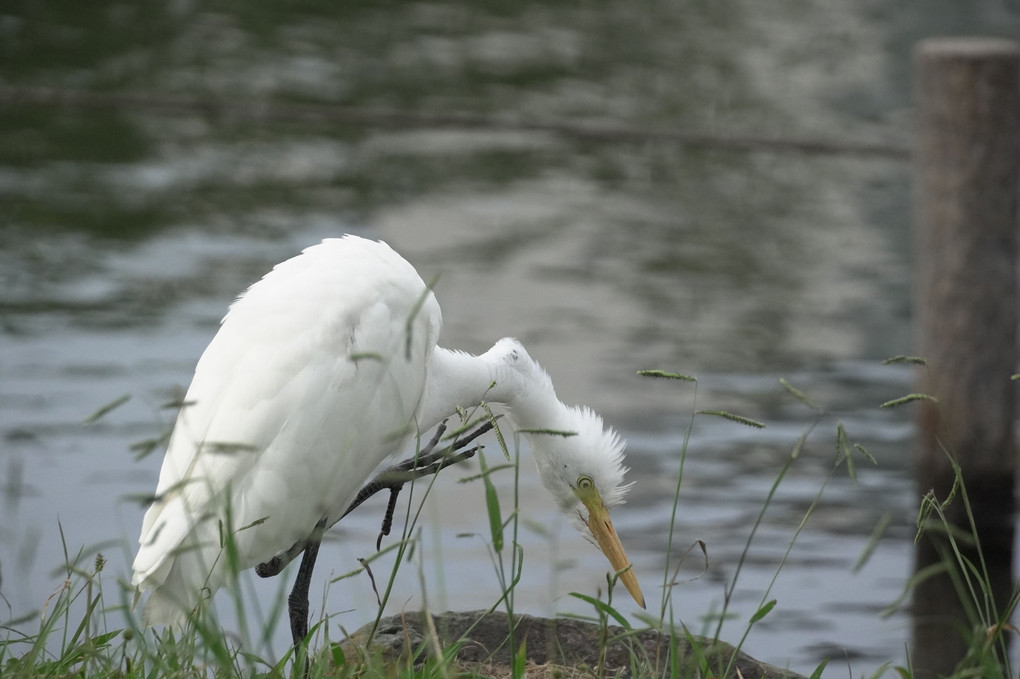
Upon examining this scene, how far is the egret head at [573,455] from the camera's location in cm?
338

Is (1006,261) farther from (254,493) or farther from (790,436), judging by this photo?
(254,493)

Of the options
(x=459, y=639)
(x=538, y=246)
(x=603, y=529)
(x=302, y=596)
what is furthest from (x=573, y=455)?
(x=538, y=246)

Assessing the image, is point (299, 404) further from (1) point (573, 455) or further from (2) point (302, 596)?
(1) point (573, 455)

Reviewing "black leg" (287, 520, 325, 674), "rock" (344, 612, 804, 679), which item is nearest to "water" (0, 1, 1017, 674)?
"rock" (344, 612, 804, 679)

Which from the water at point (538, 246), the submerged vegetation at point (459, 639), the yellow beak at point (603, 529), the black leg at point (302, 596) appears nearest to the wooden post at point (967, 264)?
the water at point (538, 246)

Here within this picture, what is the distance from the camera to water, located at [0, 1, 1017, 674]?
195 inches

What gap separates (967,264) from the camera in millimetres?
4469

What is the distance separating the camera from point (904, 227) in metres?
8.33

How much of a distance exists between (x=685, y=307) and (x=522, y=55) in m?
4.62

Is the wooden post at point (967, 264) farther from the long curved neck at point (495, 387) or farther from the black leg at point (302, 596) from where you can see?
the black leg at point (302, 596)

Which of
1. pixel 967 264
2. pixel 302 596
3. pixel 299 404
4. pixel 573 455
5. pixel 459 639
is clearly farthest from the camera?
pixel 967 264

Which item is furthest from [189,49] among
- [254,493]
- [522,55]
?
[254,493]

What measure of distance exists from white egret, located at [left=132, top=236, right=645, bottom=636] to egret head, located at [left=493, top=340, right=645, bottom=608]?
0.06 ft

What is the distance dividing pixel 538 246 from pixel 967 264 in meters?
3.64
